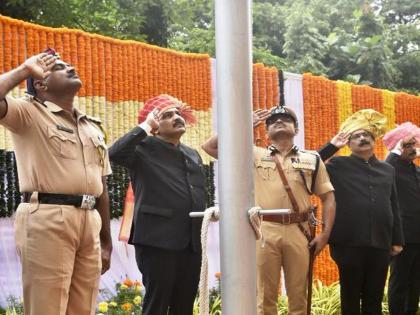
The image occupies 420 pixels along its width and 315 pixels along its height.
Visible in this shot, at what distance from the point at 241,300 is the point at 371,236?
11.3ft

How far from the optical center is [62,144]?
3453mm

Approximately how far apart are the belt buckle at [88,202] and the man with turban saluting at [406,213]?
3289mm

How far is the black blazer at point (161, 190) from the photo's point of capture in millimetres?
4254

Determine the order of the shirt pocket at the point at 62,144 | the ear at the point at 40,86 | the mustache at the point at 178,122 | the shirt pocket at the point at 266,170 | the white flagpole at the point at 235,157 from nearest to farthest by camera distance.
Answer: the white flagpole at the point at 235,157, the shirt pocket at the point at 62,144, the ear at the point at 40,86, the mustache at the point at 178,122, the shirt pocket at the point at 266,170

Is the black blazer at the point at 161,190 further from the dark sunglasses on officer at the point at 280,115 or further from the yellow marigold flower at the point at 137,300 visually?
the yellow marigold flower at the point at 137,300

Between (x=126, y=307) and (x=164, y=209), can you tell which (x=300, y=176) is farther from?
(x=126, y=307)

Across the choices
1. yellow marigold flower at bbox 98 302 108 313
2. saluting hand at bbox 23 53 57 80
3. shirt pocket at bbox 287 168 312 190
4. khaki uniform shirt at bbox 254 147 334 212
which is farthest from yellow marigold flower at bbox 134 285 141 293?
saluting hand at bbox 23 53 57 80

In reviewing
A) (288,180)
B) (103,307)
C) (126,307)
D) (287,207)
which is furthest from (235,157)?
(126,307)

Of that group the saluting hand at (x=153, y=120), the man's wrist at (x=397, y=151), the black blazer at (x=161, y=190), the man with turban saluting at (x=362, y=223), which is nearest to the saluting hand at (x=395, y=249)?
the man with turban saluting at (x=362, y=223)

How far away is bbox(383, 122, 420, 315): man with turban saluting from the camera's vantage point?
5953 mm

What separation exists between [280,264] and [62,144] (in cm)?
189

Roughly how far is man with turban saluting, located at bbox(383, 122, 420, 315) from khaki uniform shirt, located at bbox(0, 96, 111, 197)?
331cm

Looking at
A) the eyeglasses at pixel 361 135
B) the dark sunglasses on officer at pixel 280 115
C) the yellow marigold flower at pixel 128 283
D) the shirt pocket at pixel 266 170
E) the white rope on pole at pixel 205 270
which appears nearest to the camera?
the white rope on pole at pixel 205 270

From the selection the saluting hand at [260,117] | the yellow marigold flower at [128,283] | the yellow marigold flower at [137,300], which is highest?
the saluting hand at [260,117]
